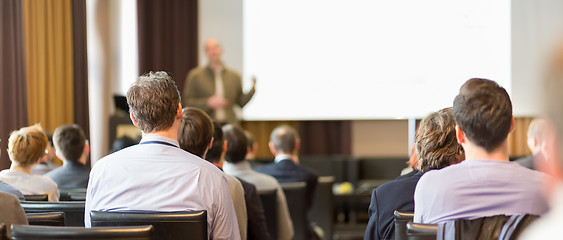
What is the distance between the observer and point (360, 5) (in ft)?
25.5

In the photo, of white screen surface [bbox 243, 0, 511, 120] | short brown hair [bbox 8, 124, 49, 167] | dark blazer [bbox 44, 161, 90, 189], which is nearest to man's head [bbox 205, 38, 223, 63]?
white screen surface [bbox 243, 0, 511, 120]

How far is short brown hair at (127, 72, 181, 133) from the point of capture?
2279 millimetres

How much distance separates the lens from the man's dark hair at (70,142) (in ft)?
11.7

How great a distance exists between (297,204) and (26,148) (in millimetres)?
1618

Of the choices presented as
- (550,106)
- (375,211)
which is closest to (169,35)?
(375,211)

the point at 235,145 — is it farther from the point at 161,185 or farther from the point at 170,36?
the point at 170,36

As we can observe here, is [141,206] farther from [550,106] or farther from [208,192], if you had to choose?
[550,106]

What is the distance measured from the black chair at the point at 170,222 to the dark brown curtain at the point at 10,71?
3.05m

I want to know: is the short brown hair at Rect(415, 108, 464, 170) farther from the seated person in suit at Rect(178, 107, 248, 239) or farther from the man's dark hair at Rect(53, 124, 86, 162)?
the man's dark hair at Rect(53, 124, 86, 162)

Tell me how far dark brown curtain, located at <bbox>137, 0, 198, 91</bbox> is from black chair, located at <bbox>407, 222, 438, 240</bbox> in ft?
20.0

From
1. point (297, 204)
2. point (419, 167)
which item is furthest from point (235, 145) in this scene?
point (419, 167)

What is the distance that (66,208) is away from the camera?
7.73ft

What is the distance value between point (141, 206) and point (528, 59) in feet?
22.0

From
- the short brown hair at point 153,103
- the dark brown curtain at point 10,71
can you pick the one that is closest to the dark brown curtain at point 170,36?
the dark brown curtain at point 10,71
